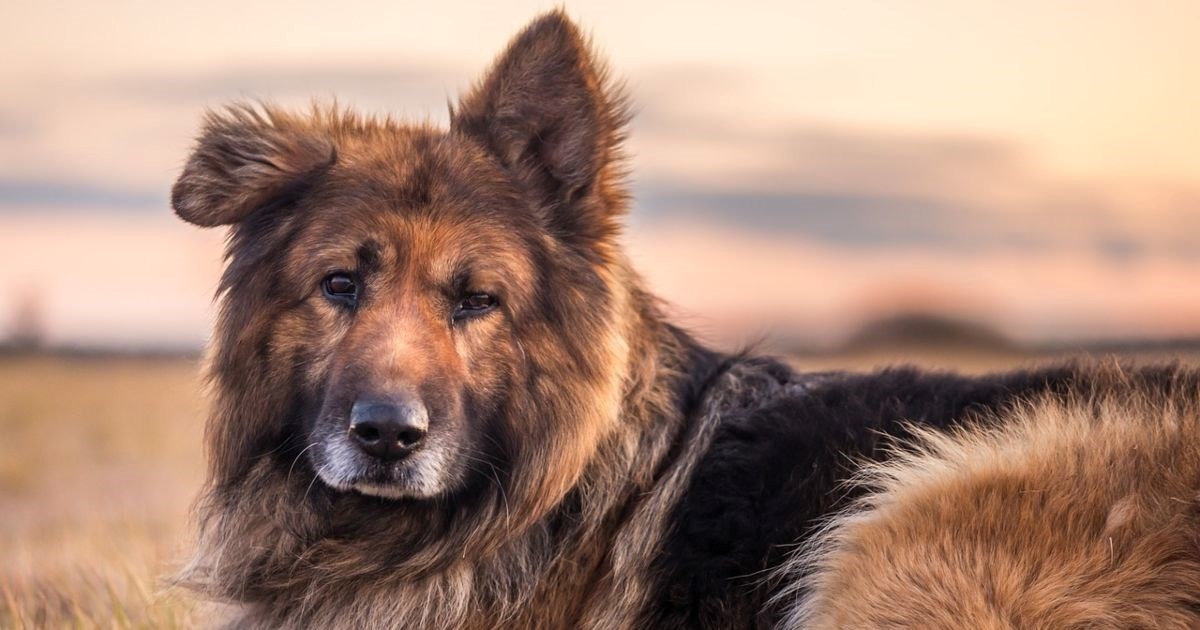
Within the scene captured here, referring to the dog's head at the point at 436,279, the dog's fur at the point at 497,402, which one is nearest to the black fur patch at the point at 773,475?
the dog's fur at the point at 497,402

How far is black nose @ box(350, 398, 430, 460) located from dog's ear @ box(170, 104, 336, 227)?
1.00m

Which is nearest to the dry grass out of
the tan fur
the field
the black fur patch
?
the field

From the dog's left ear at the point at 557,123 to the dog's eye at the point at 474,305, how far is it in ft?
1.49

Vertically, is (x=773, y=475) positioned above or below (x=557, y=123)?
below

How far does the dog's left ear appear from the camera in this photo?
4109mm

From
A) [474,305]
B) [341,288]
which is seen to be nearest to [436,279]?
[474,305]

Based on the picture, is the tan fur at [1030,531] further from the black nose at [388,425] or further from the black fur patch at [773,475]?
the black nose at [388,425]

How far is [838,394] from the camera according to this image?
416 centimetres

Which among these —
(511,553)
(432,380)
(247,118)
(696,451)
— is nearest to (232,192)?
(247,118)

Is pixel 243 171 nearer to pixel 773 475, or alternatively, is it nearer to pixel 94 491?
pixel 773 475

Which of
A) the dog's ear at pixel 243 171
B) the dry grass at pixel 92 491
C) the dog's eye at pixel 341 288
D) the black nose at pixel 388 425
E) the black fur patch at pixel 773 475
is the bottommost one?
the dry grass at pixel 92 491

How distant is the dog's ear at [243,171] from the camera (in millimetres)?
4094

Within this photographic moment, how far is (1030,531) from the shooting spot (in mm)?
3338

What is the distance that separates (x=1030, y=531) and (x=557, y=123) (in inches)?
85.2
